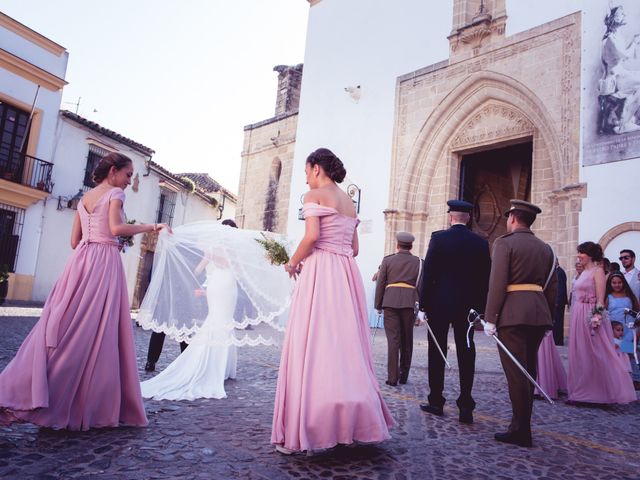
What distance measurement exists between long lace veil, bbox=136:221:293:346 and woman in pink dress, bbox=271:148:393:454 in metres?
1.40

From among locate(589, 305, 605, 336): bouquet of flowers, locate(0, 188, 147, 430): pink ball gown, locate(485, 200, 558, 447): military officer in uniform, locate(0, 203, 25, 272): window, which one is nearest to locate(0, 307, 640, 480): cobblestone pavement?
locate(0, 188, 147, 430): pink ball gown

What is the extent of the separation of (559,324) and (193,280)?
7.67 meters

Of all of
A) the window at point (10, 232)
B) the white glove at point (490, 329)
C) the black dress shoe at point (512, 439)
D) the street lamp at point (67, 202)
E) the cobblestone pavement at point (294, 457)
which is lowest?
the cobblestone pavement at point (294, 457)

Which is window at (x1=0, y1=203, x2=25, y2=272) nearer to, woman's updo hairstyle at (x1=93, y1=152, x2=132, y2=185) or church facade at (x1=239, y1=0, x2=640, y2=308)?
church facade at (x1=239, y1=0, x2=640, y2=308)

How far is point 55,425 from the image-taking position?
2986 mm

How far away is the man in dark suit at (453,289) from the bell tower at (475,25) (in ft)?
30.0

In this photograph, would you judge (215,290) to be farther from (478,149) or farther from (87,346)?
(478,149)

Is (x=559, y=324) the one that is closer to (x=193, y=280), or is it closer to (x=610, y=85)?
(x=610, y=85)

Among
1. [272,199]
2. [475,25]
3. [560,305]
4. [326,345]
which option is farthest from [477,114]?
[326,345]

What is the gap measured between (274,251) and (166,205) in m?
21.7

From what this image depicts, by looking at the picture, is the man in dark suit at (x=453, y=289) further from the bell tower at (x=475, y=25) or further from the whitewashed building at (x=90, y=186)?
the whitewashed building at (x=90, y=186)

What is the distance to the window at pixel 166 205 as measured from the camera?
80.9 ft

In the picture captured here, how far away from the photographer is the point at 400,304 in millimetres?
6016

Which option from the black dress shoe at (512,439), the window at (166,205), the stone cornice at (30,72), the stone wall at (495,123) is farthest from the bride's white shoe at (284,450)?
the window at (166,205)
